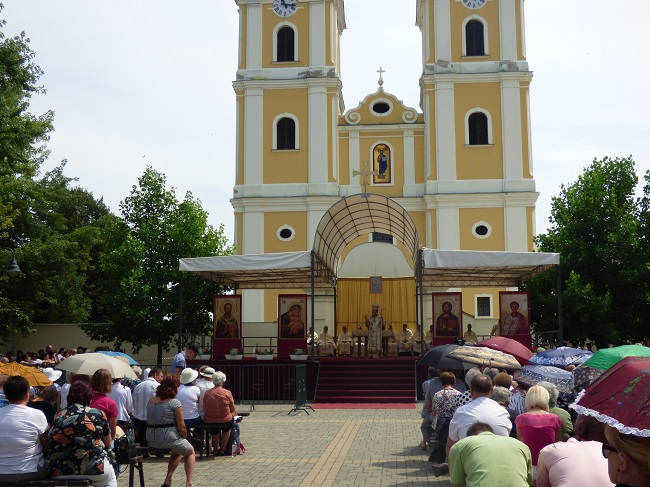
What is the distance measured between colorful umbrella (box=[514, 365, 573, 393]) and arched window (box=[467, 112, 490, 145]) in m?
30.2

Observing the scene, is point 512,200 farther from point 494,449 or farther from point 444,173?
point 494,449

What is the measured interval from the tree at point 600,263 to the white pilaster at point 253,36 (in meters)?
16.7

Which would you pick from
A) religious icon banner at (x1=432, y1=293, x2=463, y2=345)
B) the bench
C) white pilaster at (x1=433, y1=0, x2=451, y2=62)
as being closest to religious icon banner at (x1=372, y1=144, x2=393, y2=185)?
white pilaster at (x1=433, y1=0, x2=451, y2=62)

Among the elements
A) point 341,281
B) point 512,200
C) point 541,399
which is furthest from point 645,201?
point 541,399

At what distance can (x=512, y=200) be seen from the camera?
37.3 m

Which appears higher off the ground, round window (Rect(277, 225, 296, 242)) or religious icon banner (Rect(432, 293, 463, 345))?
round window (Rect(277, 225, 296, 242))

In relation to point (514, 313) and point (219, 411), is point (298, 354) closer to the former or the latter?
point (514, 313)

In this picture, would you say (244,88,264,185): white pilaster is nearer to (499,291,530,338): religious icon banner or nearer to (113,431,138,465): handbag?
(499,291,530,338): religious icon banner

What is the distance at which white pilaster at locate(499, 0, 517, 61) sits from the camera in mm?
38188

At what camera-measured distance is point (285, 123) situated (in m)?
38.8

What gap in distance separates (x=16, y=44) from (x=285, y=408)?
47.6ft

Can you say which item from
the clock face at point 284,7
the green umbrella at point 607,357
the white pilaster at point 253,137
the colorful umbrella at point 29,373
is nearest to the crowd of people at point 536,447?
the green umbrella at point 607,357

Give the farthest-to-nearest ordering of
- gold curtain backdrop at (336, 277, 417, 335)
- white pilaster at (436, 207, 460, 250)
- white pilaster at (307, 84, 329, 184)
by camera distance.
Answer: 1. white pilaster at (307, 84, 329, 184)
2. white pilaster at (436, 207, 460, 250)
3. gold curtain backdrop at (336, 277, 417, 335)

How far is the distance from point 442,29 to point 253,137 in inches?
403
